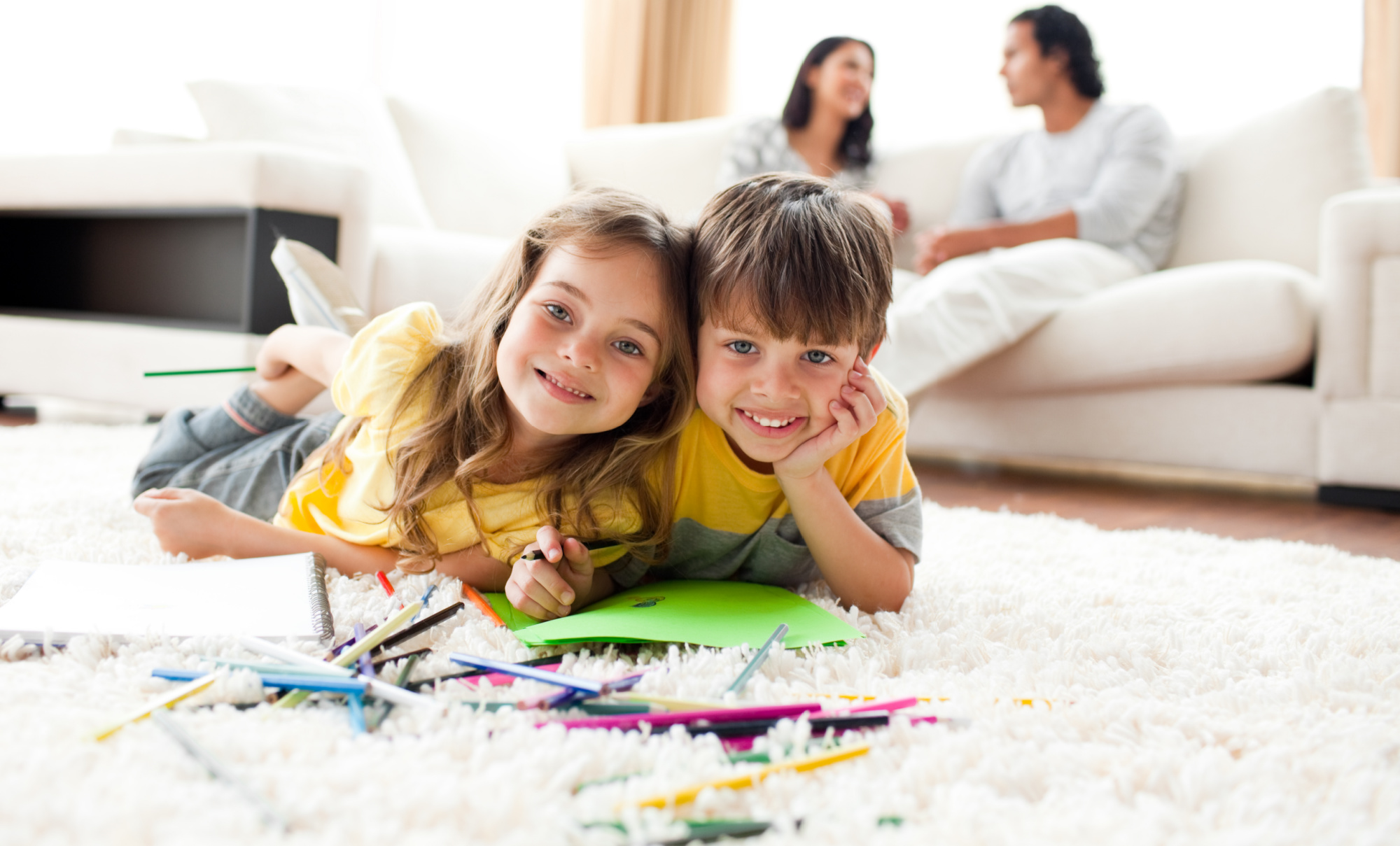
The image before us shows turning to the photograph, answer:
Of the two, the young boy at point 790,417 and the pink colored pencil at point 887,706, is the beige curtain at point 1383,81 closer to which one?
the young boy at point 790,417

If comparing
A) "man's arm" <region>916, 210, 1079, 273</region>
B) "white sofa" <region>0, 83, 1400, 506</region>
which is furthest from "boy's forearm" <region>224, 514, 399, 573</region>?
"man's arm" <region>916, 210, 1079, 273</region>

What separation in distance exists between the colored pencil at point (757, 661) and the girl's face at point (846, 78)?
2.01 metres

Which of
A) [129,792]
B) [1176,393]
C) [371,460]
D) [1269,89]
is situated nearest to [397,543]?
[371,460]

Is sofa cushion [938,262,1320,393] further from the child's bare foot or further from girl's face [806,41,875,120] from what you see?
the child's bare foot

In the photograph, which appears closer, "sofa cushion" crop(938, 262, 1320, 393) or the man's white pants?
"sofa cushion" crop(938, 262, 1320, 393)

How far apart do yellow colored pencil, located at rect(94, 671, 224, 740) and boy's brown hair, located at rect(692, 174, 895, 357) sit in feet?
1.52

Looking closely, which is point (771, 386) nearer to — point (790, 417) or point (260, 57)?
point (790, 417)

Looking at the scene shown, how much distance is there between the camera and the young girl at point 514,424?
869mm

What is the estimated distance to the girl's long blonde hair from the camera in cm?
89

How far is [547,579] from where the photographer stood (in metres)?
0.79

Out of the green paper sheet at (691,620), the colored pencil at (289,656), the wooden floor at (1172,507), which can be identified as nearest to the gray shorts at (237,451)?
the green paper sheet at (691,620)

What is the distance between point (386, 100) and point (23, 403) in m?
1.20

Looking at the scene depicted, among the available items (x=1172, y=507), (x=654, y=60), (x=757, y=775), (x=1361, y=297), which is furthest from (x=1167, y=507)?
(x=654, y=60)

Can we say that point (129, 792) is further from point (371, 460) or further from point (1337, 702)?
point (1337, 702)
